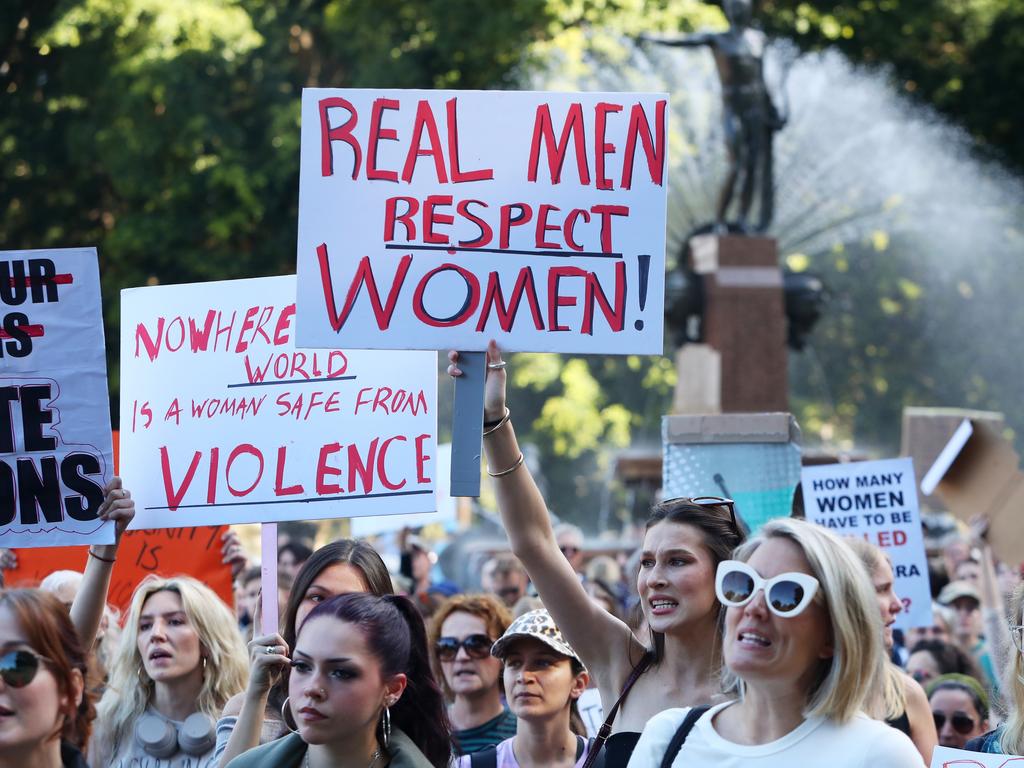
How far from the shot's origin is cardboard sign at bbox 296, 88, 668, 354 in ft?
13.8

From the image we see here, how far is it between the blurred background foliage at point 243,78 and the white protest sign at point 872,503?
13754 millimetres

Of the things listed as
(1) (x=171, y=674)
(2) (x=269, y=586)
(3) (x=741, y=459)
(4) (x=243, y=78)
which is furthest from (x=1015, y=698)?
(4) (x=243, y=78)

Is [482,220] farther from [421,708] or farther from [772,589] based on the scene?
[772,589]

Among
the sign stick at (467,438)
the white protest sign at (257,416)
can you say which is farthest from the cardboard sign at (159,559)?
the sign stick at (467,438)

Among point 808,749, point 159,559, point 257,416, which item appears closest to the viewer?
point 808,749

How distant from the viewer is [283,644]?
3.97 m

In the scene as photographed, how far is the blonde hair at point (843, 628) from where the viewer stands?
282 cm

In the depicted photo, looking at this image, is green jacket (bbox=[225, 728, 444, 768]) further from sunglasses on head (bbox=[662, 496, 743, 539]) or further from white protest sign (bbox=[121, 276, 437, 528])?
white protest sign (bbox=[121, 276, 437, 528])

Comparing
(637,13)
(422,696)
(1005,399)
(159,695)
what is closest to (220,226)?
(637,13)

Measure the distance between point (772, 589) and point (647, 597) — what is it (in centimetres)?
83

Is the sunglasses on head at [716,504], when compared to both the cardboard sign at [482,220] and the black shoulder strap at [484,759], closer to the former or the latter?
the cardboard sign at [482,220]

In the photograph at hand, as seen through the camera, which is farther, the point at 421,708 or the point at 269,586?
the point at 269,586

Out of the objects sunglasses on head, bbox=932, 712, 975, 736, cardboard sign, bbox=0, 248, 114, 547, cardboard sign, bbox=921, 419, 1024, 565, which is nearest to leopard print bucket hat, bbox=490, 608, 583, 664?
cardboard sign, bbox=0, 248, 114, 547

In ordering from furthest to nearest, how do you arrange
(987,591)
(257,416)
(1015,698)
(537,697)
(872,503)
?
(987,591)
(872,503)
(257,416)
(537,697)
(1015,698)
